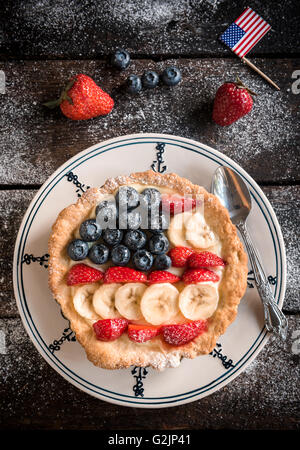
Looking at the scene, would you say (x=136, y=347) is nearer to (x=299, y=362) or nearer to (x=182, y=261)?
(x=182, y=261)

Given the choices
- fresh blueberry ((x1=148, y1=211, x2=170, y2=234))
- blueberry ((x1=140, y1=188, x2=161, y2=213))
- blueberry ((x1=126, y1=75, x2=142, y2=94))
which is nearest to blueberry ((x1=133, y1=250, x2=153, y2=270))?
fresh blueberry ((x1=148, y1=211, x2=170, y2=234))

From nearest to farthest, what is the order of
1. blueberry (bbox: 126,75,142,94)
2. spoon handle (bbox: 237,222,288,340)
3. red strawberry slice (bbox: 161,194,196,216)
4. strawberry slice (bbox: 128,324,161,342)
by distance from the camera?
1. strawberry slice (bbox: 128,324,161,342)
2. red strawberry slice (bbox: 161,194,196,216)
3. spoon handle (bbox: 237,222,288,340)
4. blueberry (bbox: 126,75,142,94)

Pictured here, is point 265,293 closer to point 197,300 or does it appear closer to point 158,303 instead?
point 197,300

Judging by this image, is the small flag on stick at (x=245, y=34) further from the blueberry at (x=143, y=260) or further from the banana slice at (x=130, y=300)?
the banana slice at (x=130, y=300)

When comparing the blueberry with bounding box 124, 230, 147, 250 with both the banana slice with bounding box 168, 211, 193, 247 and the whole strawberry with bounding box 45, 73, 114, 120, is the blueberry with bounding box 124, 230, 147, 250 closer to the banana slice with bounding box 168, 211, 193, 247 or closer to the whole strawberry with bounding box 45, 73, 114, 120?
the banana slice with bounding box 168, 211, 193, 247

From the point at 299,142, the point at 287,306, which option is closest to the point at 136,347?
the point at 287,306

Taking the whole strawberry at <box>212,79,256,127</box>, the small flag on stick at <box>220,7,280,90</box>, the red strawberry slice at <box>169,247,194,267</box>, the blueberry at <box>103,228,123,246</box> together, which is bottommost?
the red strawberry slice at <box>169,247,194,267</box>
